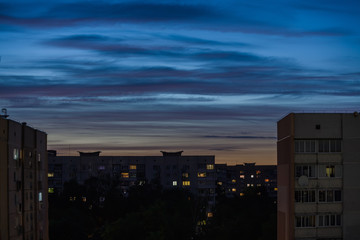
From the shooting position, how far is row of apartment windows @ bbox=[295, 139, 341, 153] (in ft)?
158

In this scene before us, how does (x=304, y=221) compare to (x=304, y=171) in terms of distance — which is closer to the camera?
(x=304, y=221)

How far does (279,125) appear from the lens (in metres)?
51.6

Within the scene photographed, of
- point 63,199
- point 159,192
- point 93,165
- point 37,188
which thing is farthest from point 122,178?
point 37,188

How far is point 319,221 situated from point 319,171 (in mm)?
4383

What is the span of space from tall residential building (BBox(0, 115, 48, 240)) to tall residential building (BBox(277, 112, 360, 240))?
25.4 meters

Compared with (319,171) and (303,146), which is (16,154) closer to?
(303,146)

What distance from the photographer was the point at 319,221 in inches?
1891

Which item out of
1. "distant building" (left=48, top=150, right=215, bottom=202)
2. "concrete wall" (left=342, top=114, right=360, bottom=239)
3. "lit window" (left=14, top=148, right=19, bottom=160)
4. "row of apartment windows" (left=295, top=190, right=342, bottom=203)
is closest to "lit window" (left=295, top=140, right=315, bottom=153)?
"concrete wall" (left=342, top=114, right=360, bottom=239)

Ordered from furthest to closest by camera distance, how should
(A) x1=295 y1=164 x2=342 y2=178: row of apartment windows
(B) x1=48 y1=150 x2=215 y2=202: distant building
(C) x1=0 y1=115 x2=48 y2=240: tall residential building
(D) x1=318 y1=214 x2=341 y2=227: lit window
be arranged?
(B) x1=48 y1=150 x2=215 y2=202: distant building
(C) x1=0 y1=115 x2=48 y2=240: tall residential building
(A) x1=295 y1=164 x2=342 y2=178: row of apartment windows
(D) x1=318 y1=214 x2=341 y2=227: lit window

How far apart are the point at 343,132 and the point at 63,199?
315ft

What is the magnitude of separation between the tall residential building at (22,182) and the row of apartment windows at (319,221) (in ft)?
86.0

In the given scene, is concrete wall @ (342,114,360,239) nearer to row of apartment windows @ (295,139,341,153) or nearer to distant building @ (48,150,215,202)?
row of apartment windows @ (295,139,341,153)

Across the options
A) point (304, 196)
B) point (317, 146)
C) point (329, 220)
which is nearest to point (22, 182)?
point (304, 196)

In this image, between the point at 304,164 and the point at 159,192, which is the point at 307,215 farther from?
the point at 159,192
